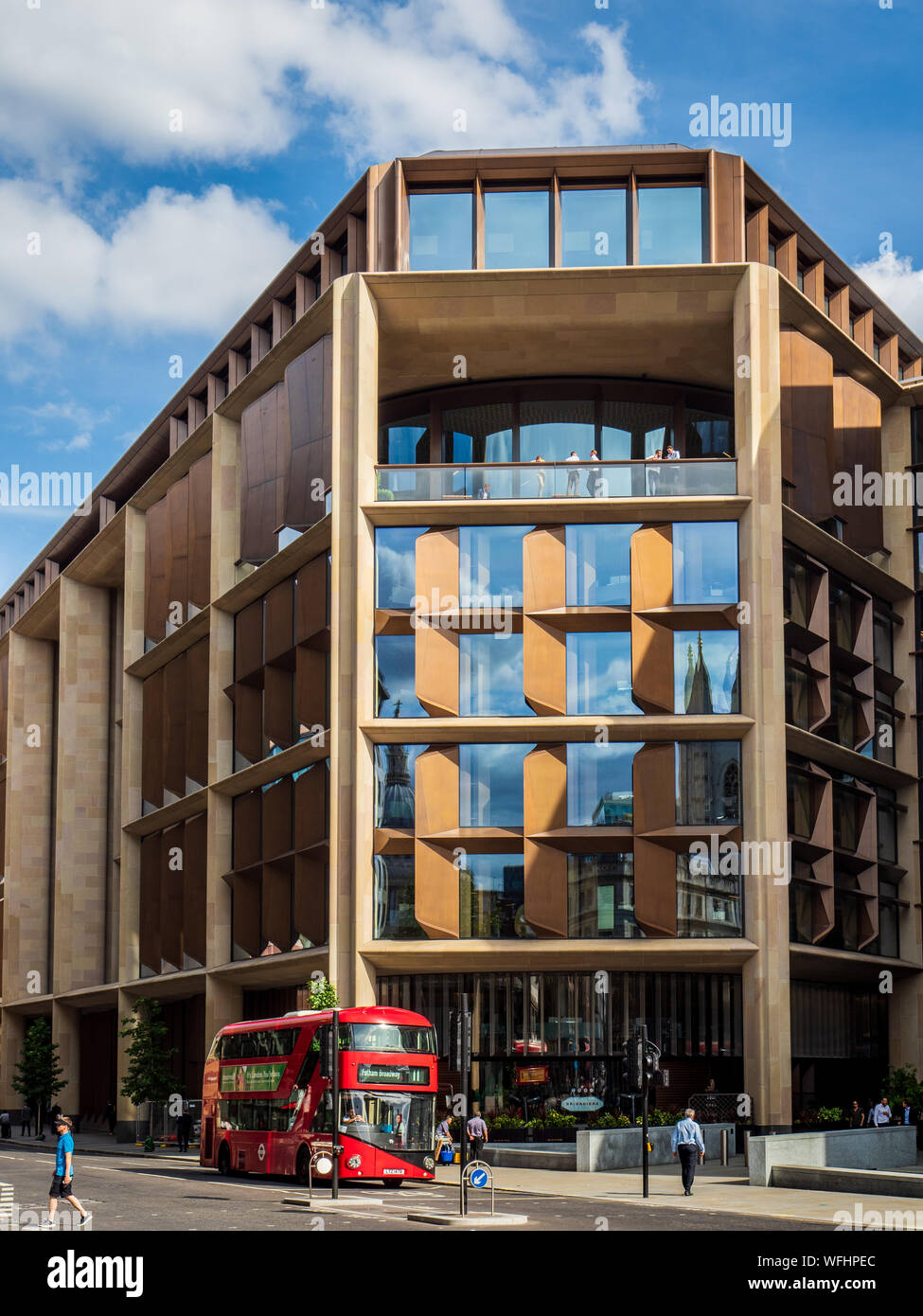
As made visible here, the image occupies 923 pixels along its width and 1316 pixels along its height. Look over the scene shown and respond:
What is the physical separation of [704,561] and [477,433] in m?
9.77

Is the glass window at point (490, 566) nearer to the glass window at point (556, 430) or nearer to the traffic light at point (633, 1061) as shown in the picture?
the glass window at point (556, 430)

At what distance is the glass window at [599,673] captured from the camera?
4691 centimetres

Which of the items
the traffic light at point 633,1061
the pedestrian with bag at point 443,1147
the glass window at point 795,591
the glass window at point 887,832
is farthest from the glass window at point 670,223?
the pedestrian with bag at point 443,1147

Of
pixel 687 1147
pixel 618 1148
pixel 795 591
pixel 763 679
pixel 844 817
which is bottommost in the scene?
pixel 618 1148

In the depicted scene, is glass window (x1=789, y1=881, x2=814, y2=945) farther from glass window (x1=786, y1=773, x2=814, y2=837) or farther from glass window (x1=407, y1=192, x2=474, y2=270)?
glass window (x1=407, y1=192, x2=474, y2=270)

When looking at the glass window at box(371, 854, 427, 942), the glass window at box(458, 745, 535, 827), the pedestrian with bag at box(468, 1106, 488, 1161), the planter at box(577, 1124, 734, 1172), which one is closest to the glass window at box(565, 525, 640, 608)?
the glass window at box(458, 745, 535, 827)

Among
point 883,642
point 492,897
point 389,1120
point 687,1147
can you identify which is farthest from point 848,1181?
point 883,642

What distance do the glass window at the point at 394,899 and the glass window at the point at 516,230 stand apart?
17.6 metres

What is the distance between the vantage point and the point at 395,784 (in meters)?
46.9

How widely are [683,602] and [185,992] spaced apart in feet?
89.3

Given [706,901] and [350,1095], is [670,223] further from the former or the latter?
[350,1095]

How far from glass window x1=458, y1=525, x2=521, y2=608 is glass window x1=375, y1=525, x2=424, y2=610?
4.66ft

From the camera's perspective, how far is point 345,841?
4631cm
